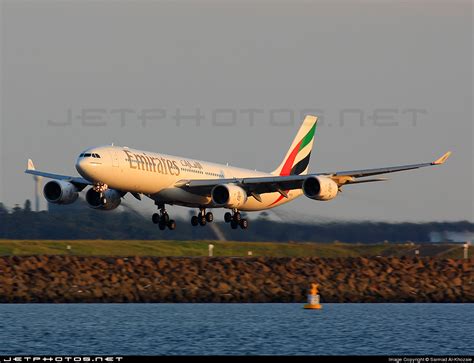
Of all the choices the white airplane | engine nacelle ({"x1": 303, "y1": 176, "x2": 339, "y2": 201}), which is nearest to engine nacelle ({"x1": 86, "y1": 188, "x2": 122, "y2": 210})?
the white airplane

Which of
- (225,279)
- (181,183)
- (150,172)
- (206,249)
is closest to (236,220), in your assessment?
(181,183)

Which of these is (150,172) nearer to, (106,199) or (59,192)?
(106,199)

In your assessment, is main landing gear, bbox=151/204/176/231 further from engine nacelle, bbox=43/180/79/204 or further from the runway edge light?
the runway edge light

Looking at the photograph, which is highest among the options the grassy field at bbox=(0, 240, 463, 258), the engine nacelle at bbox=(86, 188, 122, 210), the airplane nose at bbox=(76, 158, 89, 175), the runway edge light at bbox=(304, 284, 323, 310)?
the airplane nose at bbox=(76, 158, 89, 175)

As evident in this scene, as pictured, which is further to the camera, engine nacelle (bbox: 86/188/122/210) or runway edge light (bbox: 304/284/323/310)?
runway edge light (bbox: 304/284/323/310)

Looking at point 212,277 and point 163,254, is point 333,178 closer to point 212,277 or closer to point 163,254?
point 212,277
